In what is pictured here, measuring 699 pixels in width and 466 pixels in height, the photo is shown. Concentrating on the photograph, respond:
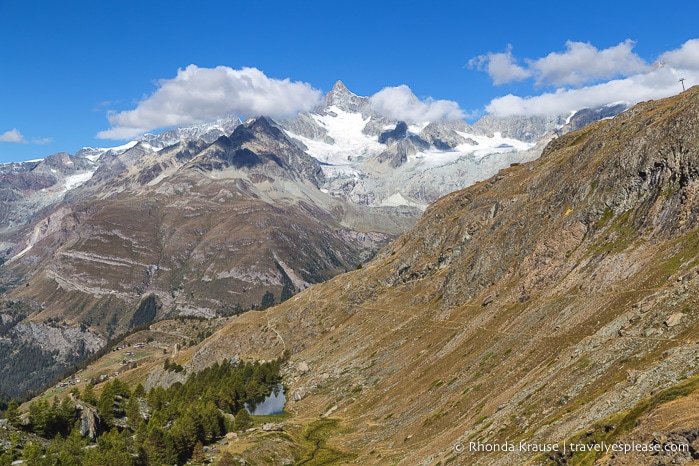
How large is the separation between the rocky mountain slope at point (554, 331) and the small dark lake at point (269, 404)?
8179 mm

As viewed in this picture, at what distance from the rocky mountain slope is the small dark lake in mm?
8179

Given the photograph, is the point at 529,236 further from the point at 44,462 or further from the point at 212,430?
the point at 44,462

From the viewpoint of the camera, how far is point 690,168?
315ft

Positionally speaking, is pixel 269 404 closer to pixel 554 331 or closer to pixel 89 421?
pixel 89 421

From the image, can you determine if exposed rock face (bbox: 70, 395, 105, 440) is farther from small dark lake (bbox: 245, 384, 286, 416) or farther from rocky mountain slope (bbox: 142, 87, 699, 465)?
small dark lake (bbox: 245, 384, 286, 416)

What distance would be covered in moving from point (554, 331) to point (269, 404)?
12375 cm

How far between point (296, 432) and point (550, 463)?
9159 centimetres

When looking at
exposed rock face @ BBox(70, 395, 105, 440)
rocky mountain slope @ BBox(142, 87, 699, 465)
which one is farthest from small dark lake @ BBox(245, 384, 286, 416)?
exposed rock face @ BBox(70, 395, 105, 440)

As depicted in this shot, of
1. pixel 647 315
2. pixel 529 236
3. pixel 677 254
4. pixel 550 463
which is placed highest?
pixel 529 236

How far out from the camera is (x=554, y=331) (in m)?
90.8

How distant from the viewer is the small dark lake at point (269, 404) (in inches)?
6974

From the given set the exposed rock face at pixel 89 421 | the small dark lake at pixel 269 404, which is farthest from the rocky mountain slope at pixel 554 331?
the exposed rock face at pixel 89 421

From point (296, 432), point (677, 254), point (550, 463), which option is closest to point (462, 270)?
point (296, 432)

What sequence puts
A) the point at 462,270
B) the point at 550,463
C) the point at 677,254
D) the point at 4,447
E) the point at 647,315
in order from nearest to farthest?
the point at 550,463 < the point at 647,315 < the point at 677,254 < the point at 4,447 < the point at 462,270
